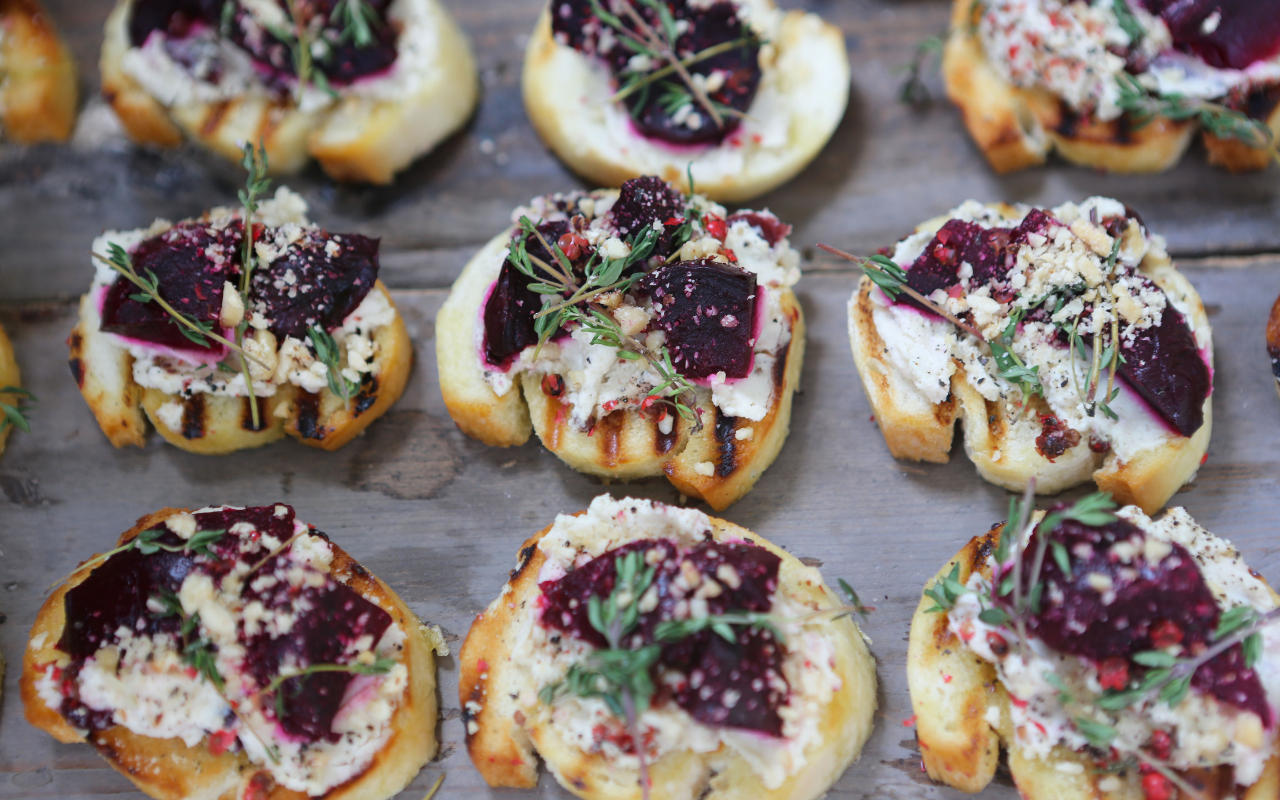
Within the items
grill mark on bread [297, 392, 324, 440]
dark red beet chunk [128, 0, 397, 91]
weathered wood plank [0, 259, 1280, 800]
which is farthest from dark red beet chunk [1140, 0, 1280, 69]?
grill mark on bread [297, 392, 324, 440]

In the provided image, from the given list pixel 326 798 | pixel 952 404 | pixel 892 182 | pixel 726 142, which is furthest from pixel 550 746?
pixel 892 182

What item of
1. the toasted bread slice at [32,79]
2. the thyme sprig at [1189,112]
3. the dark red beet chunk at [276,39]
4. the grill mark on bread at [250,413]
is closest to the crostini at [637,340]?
the grill mark on bread at [250,413]

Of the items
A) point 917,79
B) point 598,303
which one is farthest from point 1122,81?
point 598,303

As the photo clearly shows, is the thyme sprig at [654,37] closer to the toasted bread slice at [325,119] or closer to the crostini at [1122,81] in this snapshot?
the toasted bread slice at [325,119]

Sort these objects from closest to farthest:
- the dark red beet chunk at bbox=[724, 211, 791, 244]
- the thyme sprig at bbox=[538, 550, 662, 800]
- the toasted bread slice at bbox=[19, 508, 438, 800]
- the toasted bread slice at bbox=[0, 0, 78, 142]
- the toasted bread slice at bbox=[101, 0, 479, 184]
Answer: the thyme sprig at bbox=[538, 550, 662, 800], the toasted bread slice at bbox=[19, 508, 438, 800], the dark red beet chunk at bbox=[724, 211, 791, 244], the toasted bread slice at bbox=[101, 0, 479, 184], the toasted bread slice at bbox=[0, 0, 78, 142]

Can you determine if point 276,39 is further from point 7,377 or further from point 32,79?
point 7,377

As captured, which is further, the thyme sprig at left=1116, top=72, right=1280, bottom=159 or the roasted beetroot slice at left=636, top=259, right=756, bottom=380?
the thyme sprig at left=1116, top=72, right=1280, bottom=159

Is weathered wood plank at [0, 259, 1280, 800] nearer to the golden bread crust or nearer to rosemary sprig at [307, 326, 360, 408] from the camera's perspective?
the golden bread crust
